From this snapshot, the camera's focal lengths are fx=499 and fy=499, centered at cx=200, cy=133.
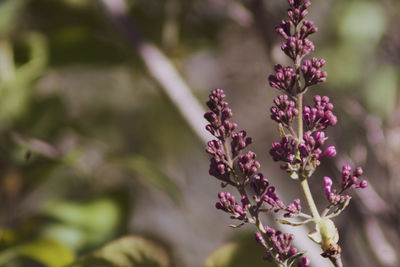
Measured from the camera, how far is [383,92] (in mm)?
901

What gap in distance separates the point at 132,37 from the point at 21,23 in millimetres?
477

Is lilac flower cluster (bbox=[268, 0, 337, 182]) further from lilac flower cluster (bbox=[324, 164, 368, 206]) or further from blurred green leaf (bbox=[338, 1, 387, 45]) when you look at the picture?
blurred green leaf (bbox=[338, 1, 387, 45])

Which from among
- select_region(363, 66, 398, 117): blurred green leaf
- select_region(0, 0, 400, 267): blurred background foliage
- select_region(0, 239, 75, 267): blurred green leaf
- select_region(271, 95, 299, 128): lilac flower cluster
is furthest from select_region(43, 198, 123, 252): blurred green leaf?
select_region(363, 66, 398, 117): blurred green leaf

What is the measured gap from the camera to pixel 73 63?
0.76m

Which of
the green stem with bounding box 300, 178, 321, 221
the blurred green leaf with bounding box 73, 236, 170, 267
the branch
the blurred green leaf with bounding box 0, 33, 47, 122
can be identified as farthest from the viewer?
the blurred green leaf with bounding box 0, 33, 47, 122

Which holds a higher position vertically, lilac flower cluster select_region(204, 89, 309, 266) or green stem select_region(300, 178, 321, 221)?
lilac flower cluster select_region(204, 89, 309, 266)

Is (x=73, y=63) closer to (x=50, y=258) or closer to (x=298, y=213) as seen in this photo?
(x=50, y=258)

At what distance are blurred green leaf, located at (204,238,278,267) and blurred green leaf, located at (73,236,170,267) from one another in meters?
0.05

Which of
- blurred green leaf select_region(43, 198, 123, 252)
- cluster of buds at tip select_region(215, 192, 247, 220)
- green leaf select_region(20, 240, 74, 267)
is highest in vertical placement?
blurred green leaf select_region(43, 198, 123, 252)

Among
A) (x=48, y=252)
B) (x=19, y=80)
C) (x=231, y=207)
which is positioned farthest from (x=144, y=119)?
(x=231, y=207)

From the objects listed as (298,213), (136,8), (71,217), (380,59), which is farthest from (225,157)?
(380,59)

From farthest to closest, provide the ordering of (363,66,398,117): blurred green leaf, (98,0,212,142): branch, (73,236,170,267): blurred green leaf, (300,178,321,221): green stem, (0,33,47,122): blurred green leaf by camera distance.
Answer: (363,66,398,117): blurred green leaf < (0,33,47,122): blurred green leaf < (98,0,212,142): branch < (73,236,170,267): blurred green leaf < (300,178,321,221): green stem

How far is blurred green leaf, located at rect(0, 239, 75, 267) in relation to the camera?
502 mm

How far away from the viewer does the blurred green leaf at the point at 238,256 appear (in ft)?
1.52
